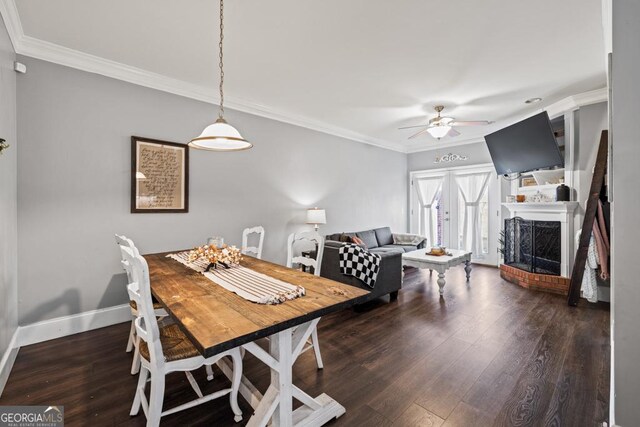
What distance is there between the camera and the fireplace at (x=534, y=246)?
412 centimetres

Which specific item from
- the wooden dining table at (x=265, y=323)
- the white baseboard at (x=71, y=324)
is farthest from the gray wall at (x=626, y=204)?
the white baseboard at (x=71, y=324)

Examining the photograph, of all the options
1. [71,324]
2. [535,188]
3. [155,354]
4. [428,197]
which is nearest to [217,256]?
[155,354]

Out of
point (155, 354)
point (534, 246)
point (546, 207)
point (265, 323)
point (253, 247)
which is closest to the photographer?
point (265, 323)

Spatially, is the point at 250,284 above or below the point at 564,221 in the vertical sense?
below

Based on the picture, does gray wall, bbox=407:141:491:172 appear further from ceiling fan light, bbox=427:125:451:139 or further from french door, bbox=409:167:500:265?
ceiling fan light, bbox=427:125:451:139

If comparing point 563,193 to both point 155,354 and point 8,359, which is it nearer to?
point 155,354

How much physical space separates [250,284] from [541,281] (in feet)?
14.0

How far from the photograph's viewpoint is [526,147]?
4164 mm

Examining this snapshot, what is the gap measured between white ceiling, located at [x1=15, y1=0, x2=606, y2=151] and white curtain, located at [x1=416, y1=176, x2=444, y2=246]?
274 cm

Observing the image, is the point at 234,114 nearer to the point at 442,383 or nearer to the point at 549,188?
the point at 442,383

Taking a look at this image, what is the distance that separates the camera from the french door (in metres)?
5.61

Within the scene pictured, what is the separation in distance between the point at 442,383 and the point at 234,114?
3.61m

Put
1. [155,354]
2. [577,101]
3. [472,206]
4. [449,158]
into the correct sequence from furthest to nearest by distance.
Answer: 1. [472,206]
2. [449,158]
3. [577,101]
4. [155,354]

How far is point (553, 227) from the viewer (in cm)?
412
